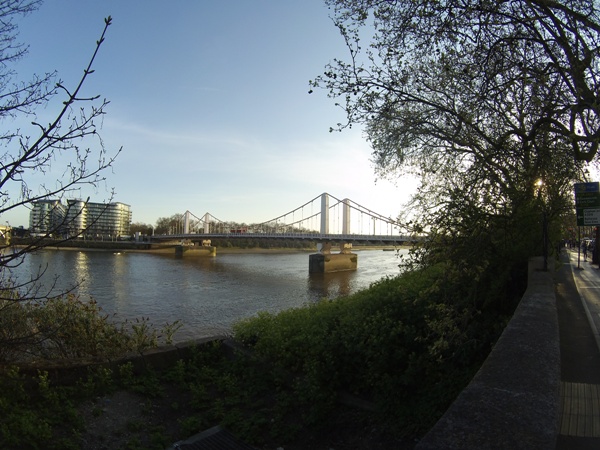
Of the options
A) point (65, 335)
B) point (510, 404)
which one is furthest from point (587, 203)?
point (65, 335)

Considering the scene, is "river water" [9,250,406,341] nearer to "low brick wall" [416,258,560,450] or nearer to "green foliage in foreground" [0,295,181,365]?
"green foliage in foreground" [0,295,181,365]

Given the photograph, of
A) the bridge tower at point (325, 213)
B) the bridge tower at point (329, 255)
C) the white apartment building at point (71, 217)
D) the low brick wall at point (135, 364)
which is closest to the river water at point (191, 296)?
the low brick wall at point (135, 364)

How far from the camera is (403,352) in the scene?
420 cm

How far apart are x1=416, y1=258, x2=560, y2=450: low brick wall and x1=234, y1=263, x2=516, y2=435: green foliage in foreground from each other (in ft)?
4.13

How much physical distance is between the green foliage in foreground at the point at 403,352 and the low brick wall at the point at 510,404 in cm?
126

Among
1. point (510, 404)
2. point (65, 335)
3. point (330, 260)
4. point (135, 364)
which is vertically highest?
point (510, 404)

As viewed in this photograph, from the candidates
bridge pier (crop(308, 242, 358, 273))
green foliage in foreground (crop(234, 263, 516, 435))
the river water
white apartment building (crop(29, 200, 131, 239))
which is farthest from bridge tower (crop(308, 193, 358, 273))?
white apartment building (crop(29, 200, 131, 239))

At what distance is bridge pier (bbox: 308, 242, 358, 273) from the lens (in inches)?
2067

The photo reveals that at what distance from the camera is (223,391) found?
5098mm

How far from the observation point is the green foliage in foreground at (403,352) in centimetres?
385

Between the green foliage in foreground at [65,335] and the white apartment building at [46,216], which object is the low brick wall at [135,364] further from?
the white apartment building at [46,216]

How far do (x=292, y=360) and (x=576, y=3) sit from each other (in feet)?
21.4

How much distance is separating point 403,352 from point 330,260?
5025 cm

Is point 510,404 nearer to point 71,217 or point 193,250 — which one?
point 71,217
